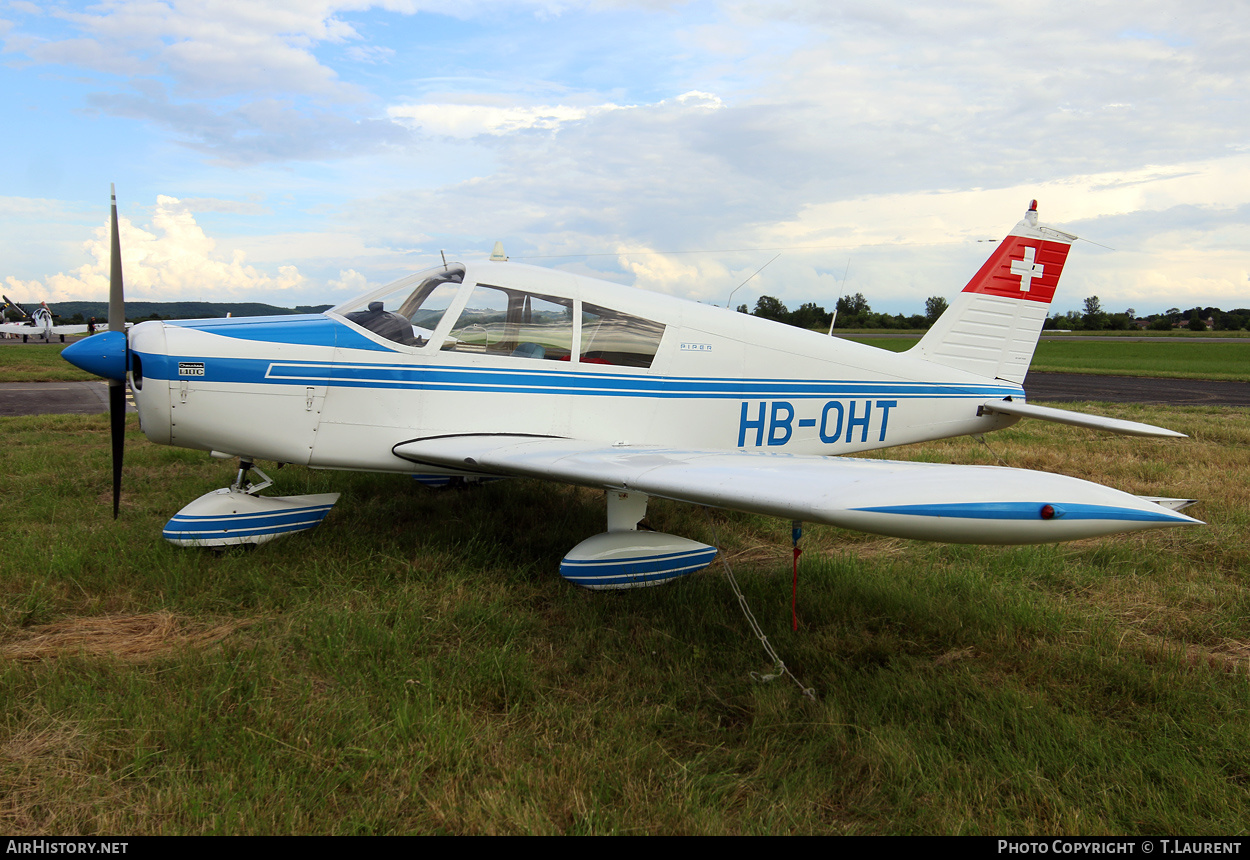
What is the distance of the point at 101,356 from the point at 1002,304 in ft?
25.1

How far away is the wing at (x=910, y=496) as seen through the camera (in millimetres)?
2504

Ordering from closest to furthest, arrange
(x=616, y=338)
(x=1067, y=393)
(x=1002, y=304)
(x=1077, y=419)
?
1. (x=616, y=338)
2. (x=1077, y=419)
3. (x=1002, y=304)
4. (x=1067, y=393)

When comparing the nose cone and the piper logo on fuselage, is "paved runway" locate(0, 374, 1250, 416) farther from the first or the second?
the piper logo on fuselage

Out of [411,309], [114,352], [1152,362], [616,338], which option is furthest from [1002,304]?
[1152,362]

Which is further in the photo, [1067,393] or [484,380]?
[1067,393]

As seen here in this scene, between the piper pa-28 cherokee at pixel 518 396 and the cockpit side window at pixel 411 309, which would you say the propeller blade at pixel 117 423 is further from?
the cockpit side window at pixel 411 309

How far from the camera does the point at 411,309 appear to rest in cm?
500

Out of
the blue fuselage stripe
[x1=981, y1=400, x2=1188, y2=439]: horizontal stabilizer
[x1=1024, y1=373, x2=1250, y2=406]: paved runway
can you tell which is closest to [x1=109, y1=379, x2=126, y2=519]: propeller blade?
the blue fuselage stripe

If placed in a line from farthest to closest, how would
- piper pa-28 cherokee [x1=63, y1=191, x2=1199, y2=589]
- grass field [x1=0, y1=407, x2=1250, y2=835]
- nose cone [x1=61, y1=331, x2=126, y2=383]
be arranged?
nose cone [x1=61, y1=331, x2=126, y2=383] → piper pa-28 cherokee [x1=63, y1=191, x2=1199, y2=589] → grass field [x1=0, y1=407, x2=1250, y2=835]

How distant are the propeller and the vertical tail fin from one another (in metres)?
6.64

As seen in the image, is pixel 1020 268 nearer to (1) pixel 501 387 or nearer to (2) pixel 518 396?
(2) pixel 518 396

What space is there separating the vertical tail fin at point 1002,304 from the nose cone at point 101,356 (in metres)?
6.63

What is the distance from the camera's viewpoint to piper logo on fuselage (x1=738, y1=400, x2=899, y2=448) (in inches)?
223

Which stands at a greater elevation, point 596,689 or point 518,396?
point 518,396
